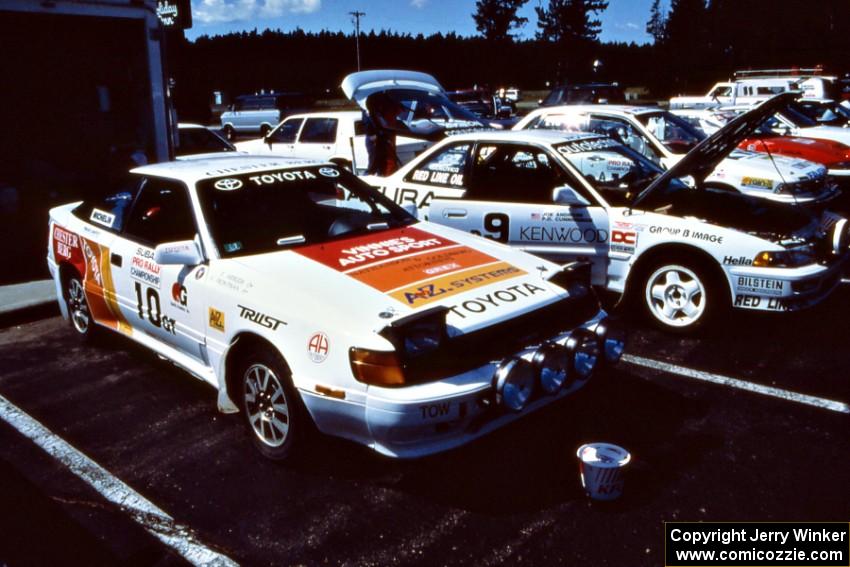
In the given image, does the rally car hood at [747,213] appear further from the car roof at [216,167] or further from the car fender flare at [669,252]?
the car roof at [216,167]

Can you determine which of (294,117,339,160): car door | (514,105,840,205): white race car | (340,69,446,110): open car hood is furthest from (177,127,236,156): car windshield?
(514,105,840,205): white race car

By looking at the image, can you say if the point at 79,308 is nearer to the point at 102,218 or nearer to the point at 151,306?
the point at 102,218

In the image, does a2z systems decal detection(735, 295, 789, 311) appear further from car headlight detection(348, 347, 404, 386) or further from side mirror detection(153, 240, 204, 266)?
side mirror detection(153, 240, 204, 266)

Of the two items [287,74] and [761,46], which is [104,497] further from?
[287,74]

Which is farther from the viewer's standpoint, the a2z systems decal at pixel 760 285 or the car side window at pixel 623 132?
the car side window at pixel 623 132

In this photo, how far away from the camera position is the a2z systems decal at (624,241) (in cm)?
549

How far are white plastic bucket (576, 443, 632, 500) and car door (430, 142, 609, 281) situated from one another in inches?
101

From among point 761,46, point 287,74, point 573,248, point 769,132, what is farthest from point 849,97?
point 287,74

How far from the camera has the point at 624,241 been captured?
5547 millimetres

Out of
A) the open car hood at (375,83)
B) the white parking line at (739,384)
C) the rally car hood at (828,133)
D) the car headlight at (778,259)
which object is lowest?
the white parking line at (739,384)

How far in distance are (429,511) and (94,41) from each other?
8.17 m

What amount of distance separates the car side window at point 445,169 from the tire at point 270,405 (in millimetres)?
3109

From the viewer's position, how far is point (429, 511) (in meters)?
3.31

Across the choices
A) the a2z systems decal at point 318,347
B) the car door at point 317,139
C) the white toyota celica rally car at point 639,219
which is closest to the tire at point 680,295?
the white toyota celica rally car at point 639,219
